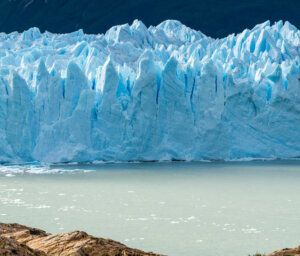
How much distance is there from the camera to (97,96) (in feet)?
66.2

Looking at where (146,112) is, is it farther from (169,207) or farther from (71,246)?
(71,246)

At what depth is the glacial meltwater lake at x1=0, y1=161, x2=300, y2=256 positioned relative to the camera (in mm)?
6586

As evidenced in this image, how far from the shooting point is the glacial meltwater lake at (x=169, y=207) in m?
6.59

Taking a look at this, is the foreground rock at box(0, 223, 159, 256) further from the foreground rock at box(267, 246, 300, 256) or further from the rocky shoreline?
the foreground rock at box(267, 246, 300, 256)

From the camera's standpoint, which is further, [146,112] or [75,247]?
[146,112]

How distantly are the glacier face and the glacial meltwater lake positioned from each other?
3.78 metres

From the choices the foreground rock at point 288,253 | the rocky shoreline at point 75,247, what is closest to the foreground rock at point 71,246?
the rocky shoreline at point 75,247

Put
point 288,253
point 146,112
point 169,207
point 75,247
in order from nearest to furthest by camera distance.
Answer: point 75,247 < point 288,253 < point 169,207 < point 146,112

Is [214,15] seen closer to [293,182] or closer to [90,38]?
[90,38]

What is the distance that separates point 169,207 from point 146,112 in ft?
36.2

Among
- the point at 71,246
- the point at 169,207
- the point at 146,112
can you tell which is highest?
the point at 146,112

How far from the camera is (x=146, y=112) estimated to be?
20078 millimetres

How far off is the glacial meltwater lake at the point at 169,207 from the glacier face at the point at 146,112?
3.78 m

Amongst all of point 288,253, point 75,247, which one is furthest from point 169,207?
point 75,247
